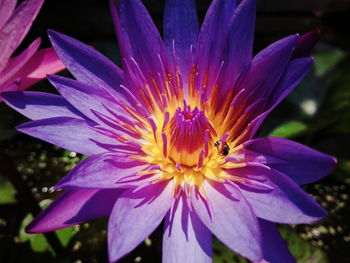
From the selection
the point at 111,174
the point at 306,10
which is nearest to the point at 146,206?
the point at 111,174

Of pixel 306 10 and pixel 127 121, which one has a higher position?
pixel 306 10

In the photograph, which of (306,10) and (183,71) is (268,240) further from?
(306,10)

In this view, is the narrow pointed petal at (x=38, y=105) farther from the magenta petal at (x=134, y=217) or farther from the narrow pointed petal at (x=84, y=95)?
the magenta petal at (x=134, y=217)

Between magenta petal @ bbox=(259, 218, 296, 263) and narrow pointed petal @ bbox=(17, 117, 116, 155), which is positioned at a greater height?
narrow pointed petal @ bbox=(17, 117, 116, 155)

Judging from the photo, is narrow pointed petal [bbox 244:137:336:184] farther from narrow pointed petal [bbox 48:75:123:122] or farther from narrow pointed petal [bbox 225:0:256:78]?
narrow pointed petal [bbox 48:75:123:122]

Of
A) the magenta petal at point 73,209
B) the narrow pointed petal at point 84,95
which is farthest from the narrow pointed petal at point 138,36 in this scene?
the magenta petal at point 73,209

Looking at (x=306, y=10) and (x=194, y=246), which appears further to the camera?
(x=306, y=10)

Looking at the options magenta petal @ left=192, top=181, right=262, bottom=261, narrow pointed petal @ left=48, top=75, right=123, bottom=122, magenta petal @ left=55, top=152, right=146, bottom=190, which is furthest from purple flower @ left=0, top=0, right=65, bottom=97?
magenta petal @ left=192, top=181, right=262, bottom=261
